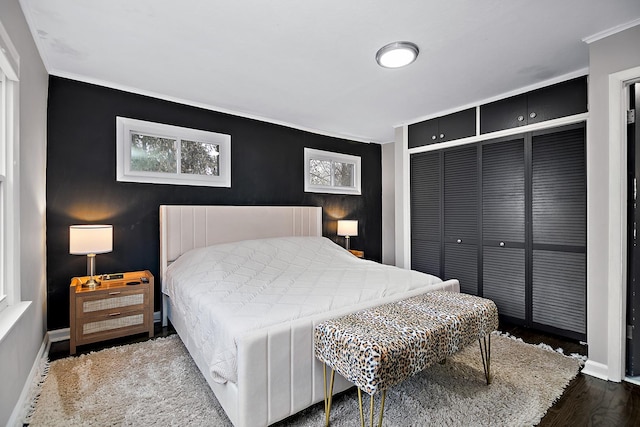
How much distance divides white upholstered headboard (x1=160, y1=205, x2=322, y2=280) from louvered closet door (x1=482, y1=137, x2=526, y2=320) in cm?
211

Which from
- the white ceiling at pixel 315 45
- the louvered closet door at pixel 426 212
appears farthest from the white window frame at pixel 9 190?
the louvered closet door at pixel 426 212

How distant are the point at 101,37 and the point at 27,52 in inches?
17.1

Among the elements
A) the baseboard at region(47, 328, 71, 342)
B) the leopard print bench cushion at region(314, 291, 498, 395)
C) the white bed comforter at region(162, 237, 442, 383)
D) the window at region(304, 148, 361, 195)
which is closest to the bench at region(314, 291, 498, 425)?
the leopard print bench cushion at region(314, 291, 498, 395)

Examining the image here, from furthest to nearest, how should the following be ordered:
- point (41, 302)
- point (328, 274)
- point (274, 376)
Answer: point (328, 274), point (41, 302), point (274, 376)

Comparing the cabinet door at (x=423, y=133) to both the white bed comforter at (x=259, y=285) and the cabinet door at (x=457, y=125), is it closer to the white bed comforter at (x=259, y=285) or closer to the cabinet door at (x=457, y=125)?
the cabinet door at (x=457, y=125)

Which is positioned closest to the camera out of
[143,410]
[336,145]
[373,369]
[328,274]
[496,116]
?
[373,369]

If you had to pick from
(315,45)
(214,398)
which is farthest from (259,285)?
(315,45)

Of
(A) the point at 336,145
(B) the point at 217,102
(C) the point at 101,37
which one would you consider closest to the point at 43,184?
(C) the point at 101,37

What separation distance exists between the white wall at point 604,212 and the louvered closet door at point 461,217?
1.22 meters

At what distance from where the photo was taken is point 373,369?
1330mm

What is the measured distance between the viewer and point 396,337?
1.47 m

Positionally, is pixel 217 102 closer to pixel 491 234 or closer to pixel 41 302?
pixel 41 302

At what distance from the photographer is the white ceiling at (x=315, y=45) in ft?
5.89

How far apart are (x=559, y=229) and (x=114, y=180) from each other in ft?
13.7
